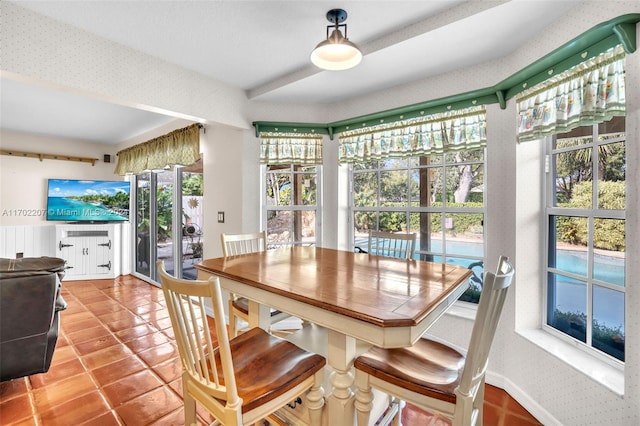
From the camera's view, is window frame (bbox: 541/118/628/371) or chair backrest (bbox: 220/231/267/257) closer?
window frame (bbox: 541/118/628/371)

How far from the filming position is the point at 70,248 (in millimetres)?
4570

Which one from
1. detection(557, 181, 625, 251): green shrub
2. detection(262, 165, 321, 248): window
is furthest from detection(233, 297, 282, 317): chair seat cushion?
detection(557, 181, 625, 251): green shrub

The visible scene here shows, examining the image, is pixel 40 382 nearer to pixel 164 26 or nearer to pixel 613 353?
pixel 164 26

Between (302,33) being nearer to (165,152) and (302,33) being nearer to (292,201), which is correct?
(292,201)

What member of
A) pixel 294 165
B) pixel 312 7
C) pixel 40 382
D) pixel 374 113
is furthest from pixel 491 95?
pixel 40 382

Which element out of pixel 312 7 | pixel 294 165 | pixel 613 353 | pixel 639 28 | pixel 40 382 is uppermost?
pixel 312 7

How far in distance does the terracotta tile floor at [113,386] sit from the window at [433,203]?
1024 millimetres

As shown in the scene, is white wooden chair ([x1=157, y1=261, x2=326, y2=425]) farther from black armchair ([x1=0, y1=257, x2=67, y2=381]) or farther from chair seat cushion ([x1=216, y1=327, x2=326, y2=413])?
black armchair ([x1=0, y1=257, x2=67, y2=381])

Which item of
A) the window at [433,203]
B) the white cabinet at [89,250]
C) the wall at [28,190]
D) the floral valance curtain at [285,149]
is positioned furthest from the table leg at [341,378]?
the wall at [28,190]

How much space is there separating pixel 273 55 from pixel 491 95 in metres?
1.69

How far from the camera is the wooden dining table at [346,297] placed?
1019 millimetres

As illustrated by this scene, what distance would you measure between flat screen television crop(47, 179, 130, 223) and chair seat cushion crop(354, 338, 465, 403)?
5.30 m

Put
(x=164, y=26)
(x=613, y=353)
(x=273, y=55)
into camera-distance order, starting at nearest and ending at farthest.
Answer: (x=613, y=353)
(x=164, y=26)
(x=273, y=55)

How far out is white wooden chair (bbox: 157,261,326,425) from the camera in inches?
37.7
